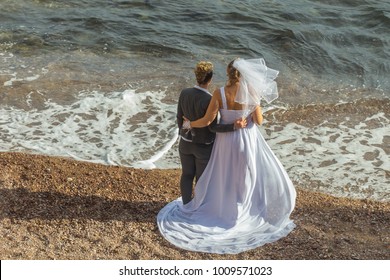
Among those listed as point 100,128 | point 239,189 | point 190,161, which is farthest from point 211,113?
point 100,128

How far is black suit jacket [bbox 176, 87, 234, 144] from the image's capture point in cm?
696

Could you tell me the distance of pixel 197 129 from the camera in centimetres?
709

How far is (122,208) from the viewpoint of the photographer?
764 centimetres

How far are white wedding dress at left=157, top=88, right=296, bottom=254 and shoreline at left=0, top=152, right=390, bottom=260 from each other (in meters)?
0.19

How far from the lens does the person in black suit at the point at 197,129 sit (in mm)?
6907

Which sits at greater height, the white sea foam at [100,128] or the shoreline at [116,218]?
the shoreline at [116,218]

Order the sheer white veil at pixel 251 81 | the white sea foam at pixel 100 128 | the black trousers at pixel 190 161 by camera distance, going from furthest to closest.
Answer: the white sea foam at pixel 100 128 → the black trousers at pixel 190 161 → the sheer white veil at pixel 251 81

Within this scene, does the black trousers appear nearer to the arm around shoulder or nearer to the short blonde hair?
the arm around shoulder

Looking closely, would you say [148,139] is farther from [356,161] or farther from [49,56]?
[49,56]

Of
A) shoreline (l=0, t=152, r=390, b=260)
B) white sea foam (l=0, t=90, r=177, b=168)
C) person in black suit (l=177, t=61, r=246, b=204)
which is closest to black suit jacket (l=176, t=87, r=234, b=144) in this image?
person in black suit (l=177, t=61, r=246, b=204)

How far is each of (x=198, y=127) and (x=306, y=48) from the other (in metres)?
8.63

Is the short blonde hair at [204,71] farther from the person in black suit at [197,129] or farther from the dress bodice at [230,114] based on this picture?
the dress bodice at [230,114]

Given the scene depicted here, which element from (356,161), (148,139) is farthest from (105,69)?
(356,161)

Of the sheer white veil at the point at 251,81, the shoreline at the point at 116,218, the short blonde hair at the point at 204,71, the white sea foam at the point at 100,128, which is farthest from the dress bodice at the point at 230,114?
the white sea foam at the point at 100,128
